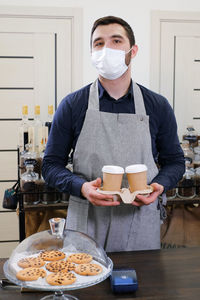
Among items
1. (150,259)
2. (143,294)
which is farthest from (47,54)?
(143,294)

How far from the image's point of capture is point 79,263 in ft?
3.87

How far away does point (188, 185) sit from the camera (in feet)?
8.39

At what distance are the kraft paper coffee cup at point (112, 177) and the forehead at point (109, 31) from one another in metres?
0.62

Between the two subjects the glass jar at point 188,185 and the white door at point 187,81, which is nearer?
the glass jar at point 188,185

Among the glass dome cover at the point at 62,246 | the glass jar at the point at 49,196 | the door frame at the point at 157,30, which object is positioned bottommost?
the glass jar at the point at 49,196

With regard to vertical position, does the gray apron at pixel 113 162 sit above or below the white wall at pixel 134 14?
below

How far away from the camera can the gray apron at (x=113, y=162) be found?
1.78 m

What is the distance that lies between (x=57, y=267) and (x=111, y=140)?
2.46ft

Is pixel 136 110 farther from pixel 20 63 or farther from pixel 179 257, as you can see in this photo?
pixel 20 63

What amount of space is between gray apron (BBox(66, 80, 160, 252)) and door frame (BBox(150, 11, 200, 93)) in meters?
1.77

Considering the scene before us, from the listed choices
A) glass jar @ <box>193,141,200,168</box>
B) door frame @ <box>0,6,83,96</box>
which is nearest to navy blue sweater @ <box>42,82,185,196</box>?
glass jar @ <box>193,141,200,168</box>

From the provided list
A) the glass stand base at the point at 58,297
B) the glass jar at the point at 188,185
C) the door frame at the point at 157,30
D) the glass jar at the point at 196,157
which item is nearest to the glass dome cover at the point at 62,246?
the glass stand base at the point at 58,297

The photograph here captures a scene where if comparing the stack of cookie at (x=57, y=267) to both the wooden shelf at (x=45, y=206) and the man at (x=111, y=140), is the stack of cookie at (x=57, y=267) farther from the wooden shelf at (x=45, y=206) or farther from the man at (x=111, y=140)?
the wooden shelf at (x=45, y=206)

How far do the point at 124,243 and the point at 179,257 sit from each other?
14.2 inches
